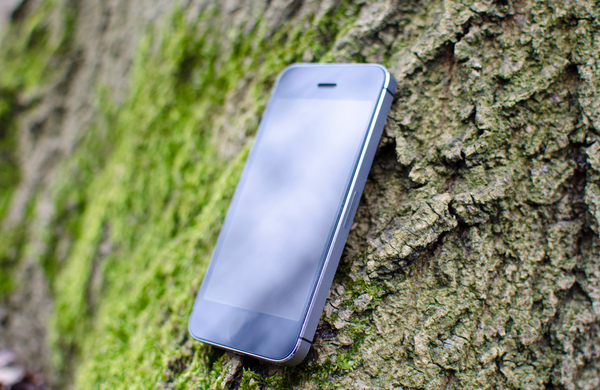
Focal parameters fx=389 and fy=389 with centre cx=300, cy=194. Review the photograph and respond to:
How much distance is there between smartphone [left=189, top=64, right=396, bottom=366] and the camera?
1098 mm

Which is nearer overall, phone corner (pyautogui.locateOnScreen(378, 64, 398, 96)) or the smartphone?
the smartphone

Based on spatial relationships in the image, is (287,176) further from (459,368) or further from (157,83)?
(157,83)

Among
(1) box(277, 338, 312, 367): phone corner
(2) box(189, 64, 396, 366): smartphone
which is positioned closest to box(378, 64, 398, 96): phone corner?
(2) box(189, 64, 396, 366): smartphone

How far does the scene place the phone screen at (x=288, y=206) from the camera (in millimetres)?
1133

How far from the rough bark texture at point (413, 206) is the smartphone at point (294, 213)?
0.09 metres

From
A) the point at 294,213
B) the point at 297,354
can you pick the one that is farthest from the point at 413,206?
the point at 297,354

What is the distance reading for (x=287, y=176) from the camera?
50.4 inches

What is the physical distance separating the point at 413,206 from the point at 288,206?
0.38m

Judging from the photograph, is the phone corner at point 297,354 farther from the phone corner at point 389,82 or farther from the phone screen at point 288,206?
the phone corner at point 389,82

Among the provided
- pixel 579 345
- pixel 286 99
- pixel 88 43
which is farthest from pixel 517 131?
pixel 88 43

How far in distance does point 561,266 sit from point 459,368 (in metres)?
0.42

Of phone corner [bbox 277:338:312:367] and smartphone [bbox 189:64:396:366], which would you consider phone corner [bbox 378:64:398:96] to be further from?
phone corner [bbox 277:338:312:367]

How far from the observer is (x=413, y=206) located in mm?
1157

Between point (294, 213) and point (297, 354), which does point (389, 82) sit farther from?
point (297, 354)
